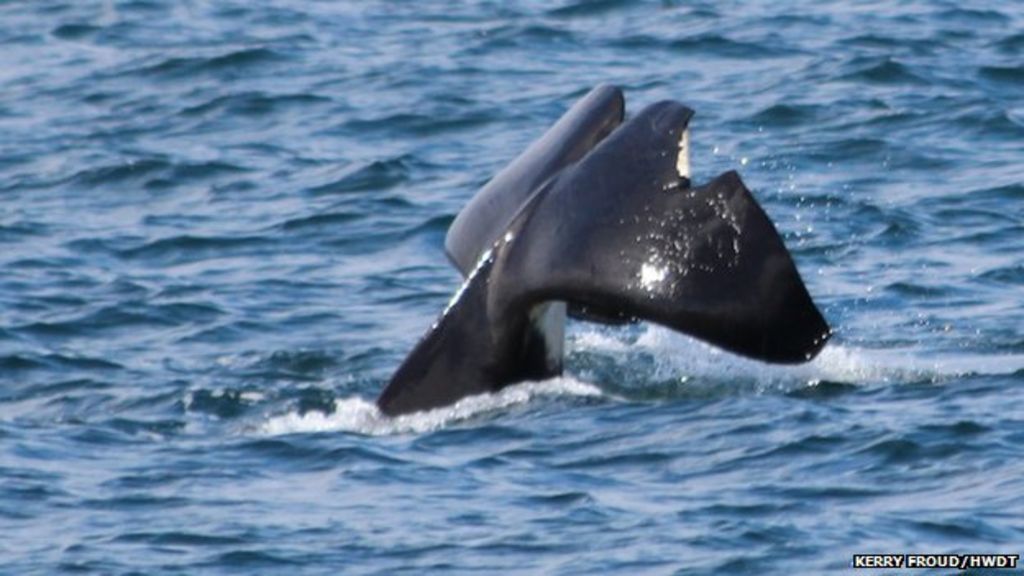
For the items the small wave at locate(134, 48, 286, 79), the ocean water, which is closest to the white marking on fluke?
the ocean water

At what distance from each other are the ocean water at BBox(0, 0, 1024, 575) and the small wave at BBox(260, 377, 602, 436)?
0.9 inches

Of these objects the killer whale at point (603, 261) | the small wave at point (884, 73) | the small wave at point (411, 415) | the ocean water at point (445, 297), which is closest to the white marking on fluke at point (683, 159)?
the killer whale at point (603, 261)

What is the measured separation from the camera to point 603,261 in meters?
11.3

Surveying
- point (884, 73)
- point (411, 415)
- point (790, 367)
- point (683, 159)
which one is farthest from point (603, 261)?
point (884, 73)

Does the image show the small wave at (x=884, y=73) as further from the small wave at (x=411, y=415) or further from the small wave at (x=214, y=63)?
the small wave at (x=411, y=415)

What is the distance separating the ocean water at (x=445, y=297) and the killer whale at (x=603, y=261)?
1.25 feet

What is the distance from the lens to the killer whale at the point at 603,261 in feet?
36.0

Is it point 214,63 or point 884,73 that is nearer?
point 884,73

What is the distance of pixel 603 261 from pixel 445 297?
202 inches

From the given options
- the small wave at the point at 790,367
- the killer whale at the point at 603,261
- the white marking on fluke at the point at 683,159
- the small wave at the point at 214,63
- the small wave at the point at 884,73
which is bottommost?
the small wave at the point at 214,63

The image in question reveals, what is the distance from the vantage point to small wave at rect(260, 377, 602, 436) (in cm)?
1230

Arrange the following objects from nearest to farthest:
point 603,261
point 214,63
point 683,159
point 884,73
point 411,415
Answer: point 603,261
point 683,159
point 411,415
point 884,73
point 214,63

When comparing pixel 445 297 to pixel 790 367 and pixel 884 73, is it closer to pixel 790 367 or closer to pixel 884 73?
pixel 790 367

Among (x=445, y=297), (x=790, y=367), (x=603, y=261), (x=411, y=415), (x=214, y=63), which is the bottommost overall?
(x=445, y=297)
